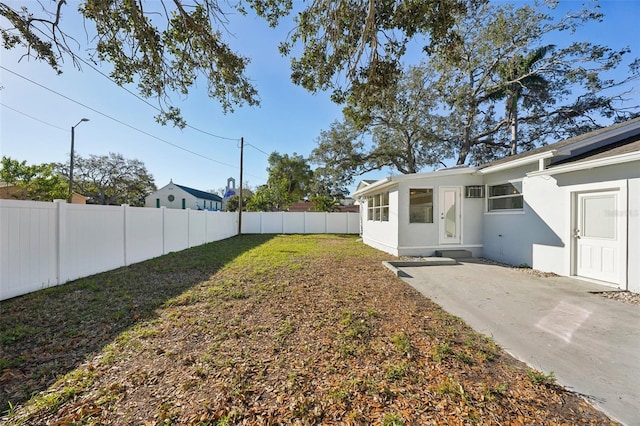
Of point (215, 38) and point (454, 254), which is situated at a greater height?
point (215, 38)

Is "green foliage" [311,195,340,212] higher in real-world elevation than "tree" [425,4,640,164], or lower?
lower

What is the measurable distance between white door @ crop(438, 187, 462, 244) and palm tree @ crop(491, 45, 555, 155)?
1122 cm

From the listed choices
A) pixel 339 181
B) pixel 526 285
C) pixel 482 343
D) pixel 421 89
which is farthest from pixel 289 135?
pixel 482 343

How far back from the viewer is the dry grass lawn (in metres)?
2.03

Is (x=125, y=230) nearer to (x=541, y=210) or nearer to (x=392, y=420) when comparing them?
(x=392, y=420)

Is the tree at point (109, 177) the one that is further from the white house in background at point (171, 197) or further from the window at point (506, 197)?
the window at point (506, 197)

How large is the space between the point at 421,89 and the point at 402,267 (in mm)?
12768

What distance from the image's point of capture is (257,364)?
2.67 meters

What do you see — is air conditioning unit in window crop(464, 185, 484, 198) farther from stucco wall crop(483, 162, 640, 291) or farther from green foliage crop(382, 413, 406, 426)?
green foliage crop(382, 413, 406, 426)

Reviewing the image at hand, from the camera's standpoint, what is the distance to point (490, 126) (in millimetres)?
18875

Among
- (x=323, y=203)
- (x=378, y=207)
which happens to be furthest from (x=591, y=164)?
(x=323, y=203)

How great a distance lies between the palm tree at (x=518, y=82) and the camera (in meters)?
15.1

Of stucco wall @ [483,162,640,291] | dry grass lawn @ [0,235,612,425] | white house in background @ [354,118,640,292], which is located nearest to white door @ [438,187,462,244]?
white house in background @ [354,118,640,292]

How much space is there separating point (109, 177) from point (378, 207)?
31.0 metres
